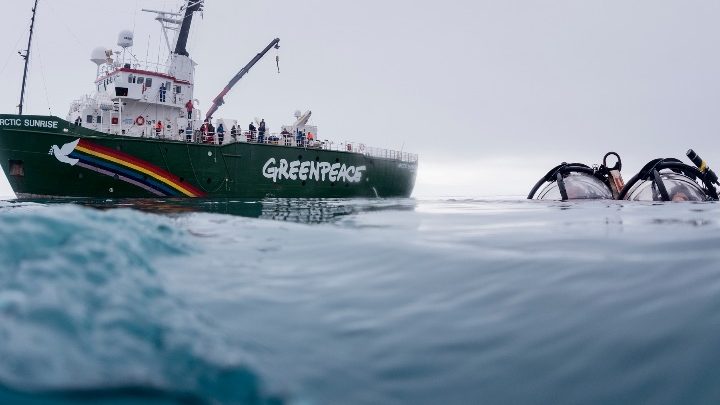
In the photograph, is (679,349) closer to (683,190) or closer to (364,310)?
(364,310)

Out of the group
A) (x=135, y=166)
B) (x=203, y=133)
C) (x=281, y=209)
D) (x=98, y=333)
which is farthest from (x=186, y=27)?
(x=98, y=333)

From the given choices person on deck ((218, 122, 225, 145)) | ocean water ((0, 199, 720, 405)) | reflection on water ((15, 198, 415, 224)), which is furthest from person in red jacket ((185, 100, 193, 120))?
ocean water ((0, 199, 720, 405))

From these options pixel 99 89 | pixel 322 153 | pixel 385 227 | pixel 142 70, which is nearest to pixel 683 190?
pixel 385 227

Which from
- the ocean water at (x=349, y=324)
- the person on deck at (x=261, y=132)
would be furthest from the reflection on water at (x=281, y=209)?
the person on deck at (x=261, y=132)

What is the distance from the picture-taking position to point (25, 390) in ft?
5.96

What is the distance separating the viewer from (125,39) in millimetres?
29109

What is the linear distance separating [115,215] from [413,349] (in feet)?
11.1

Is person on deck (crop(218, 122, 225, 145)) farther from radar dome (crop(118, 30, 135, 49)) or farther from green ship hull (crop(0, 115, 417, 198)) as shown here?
radar dome (crop(118, 30, 135, 49))

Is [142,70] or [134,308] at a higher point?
[142,70]

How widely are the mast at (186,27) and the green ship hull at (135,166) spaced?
9.88 meters

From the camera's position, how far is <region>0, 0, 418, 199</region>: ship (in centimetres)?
2212

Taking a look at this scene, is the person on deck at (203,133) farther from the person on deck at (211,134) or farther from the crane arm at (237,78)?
the crane arm at (237,78)

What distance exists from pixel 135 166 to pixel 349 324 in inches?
890

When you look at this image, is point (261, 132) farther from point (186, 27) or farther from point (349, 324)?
point (349, 324)
